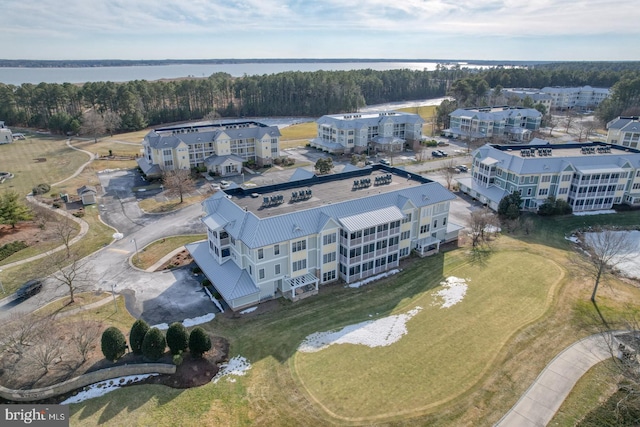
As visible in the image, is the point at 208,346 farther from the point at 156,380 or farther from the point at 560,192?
the point at 560,192

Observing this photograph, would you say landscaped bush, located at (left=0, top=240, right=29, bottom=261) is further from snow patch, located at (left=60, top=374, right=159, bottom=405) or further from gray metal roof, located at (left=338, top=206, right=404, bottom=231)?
gray metal roof, located at (left=338, top=206, right=404, bottom=231)

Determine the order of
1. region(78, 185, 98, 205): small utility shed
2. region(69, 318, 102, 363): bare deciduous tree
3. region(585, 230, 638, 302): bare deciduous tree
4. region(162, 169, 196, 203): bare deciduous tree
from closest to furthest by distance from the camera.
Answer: region(69, 318, 102, 363): bare deciduous tree < region(585, 230, 638, 302): bare deciduous tree < region(78, 185, 98, 205): small utility shed < region(162, 169, 196, 203): bare deciduous tree

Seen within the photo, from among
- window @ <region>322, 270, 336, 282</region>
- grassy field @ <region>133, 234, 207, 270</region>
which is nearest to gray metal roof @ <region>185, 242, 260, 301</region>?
grassy field @ <region>133, 234, 207, 270</region>

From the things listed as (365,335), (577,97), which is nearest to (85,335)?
(365,335)

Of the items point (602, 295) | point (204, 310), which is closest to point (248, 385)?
point (204, 310)

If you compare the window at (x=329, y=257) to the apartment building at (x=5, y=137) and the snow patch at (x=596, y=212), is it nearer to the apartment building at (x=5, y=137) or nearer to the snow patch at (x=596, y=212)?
the snow patch at (x=596, y=212)

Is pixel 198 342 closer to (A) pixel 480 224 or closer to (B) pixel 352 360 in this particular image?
(B) pixel 352 360
